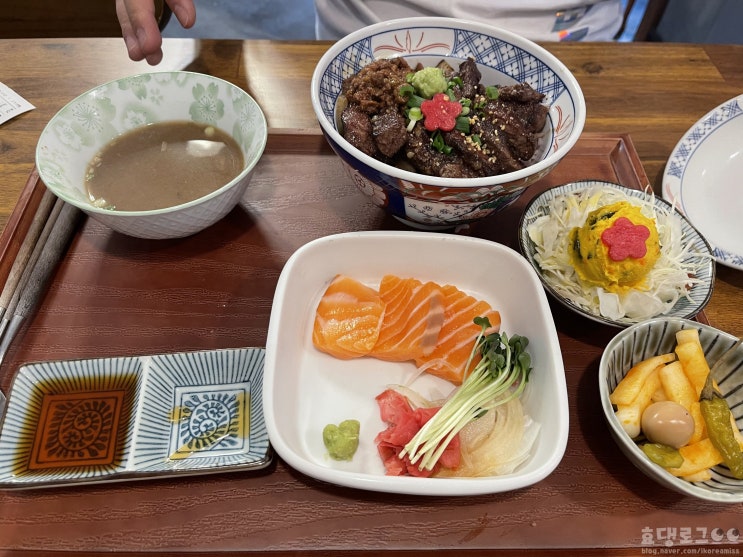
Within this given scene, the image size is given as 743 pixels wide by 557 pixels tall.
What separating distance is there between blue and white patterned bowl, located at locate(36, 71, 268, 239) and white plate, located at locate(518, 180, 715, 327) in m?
0.79

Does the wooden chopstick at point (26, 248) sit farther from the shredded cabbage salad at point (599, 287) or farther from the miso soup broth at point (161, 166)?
the shredded cabbage salad at point (599, 287)

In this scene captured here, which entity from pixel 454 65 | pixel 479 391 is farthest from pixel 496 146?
pixel 479 391

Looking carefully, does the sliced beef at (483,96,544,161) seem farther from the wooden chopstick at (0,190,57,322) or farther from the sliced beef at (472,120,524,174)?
the wooden chopstick at (0,190,57,322)

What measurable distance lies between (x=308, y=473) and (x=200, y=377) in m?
0.41

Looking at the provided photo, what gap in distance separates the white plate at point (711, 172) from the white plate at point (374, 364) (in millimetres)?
742

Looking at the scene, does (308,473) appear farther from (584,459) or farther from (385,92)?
(385,92)

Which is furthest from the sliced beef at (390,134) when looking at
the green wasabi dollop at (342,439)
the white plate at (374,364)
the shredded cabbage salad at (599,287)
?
the green wasabi dollop at (342,439)

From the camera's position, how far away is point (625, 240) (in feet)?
4.15

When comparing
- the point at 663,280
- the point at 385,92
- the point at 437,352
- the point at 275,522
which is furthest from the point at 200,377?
the point at 663,280

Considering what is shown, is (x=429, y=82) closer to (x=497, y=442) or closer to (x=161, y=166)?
(x=161, y=166)

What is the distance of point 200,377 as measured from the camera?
1.22 meters

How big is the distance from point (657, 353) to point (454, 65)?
101cm

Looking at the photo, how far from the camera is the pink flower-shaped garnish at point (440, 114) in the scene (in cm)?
132

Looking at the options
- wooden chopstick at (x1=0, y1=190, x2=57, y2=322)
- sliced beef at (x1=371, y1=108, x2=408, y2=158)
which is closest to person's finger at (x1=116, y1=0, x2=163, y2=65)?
wooden chopstick at (x1=0, y1=190, x2=57, y2=322)
